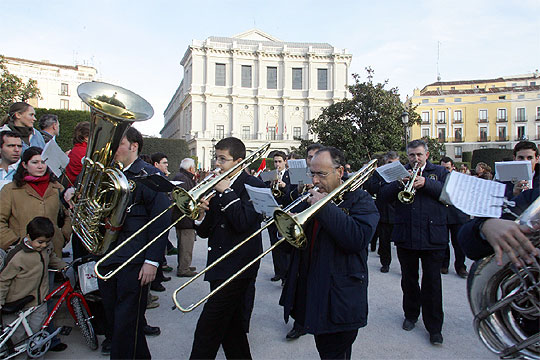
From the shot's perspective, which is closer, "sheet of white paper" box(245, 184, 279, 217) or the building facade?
"sheet of white paper" box(245, 184, 279, 217)

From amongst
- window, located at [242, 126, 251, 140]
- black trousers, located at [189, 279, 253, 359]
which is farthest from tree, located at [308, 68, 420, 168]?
window, located at [242, 126, 251, 140]

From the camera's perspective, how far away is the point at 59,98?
51.8 m

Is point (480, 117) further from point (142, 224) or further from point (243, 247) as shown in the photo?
point (142, 224)

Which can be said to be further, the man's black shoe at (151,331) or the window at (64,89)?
the window at (64,89)

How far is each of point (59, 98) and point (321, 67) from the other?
41616mm

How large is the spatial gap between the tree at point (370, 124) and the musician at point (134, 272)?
61.5 feet

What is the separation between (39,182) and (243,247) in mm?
2576

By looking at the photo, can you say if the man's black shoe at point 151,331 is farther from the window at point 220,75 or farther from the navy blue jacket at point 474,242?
the window at point 220,75

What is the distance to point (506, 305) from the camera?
1.69 metres

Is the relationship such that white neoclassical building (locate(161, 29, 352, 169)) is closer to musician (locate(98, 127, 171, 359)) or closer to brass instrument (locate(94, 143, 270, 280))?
musician (locate(98, 127, 171, 359))

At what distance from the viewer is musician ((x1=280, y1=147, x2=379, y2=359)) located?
2.26 m

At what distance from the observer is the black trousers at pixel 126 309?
2.79 metres

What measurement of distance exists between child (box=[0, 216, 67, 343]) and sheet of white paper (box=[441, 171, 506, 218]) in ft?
11.7

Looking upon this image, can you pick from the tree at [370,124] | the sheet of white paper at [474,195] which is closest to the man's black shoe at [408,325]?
the sheet of white paper at [474,195]
